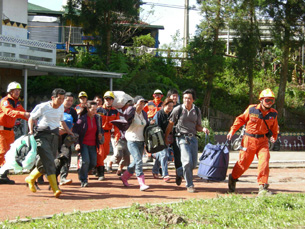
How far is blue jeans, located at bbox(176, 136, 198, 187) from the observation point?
9.98 metres

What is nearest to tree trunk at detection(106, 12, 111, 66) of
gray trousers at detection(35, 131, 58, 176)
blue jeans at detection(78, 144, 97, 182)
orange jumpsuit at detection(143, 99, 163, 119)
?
orange jumpsuit at detection(143, 99, 163, 119)

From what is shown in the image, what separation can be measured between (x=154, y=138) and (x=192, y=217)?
3.33 meters

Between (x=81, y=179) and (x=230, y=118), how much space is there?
1761cm

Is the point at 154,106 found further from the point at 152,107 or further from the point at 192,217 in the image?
the point at 192,217

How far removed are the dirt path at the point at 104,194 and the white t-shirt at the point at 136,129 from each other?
1.07 metres

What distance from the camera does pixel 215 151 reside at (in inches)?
412

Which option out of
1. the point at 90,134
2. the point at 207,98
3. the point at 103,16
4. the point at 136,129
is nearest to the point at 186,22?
the point at 207,98

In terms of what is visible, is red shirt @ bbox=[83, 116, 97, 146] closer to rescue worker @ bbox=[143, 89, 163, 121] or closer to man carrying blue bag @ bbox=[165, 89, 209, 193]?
man carrying blue bag @ bbox=[165, 89, 209, 193]

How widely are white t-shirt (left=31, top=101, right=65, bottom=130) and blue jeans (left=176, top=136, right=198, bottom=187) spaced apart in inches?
100.0

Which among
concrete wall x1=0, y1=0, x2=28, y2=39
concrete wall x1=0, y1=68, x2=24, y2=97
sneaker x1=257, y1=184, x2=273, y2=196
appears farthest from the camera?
concrete wall x1=0, y1=0, x2=28, y2=39

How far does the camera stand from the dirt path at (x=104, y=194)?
807 cm

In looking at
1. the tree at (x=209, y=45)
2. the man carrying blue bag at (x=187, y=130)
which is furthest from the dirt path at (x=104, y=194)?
the tree at (x=209, y=45)

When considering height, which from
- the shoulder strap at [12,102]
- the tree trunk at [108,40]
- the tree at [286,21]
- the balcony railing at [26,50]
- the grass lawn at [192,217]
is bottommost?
the grass lawn at [192,217]

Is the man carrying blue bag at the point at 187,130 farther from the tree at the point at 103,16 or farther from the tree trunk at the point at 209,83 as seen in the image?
the tree trunk at the point at 209,83
